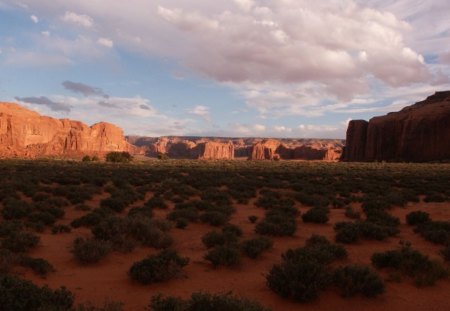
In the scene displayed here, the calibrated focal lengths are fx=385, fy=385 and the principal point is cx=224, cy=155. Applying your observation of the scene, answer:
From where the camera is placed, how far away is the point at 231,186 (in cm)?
2489

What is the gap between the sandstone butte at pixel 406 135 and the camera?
78.8 meters

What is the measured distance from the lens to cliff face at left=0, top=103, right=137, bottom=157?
408 feet

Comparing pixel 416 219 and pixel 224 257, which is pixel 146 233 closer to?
pixel 224 257

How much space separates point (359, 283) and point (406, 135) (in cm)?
8560

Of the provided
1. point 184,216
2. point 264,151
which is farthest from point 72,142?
point 184,216

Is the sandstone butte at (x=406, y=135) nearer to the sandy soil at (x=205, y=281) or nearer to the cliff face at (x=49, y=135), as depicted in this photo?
the sandy soil at (x=205, y=281)

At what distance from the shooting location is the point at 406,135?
8350cm

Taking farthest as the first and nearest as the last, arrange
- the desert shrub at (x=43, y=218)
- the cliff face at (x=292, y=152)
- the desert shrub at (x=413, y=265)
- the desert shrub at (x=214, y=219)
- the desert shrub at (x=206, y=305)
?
the cliff face at (x=292, y=152), the desert shrub at (x=214, y=219), the desert shrub at (x=43, y=218), the desert shrub at (x=413, y=265), the desert shrub at (x=206, y=305)

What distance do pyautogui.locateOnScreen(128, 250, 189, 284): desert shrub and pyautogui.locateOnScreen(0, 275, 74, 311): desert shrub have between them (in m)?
1.63

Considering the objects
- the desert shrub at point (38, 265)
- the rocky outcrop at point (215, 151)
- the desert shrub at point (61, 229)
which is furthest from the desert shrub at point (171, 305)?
the rocky outcrop at point (215, 151)

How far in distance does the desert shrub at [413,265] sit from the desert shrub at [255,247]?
2.54 meters

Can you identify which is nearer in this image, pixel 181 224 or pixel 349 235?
pixel 349 235

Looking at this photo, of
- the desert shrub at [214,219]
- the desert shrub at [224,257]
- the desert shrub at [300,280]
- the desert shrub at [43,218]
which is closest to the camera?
the desert shrub at [300,280]

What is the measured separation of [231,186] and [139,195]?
7.08 metres
